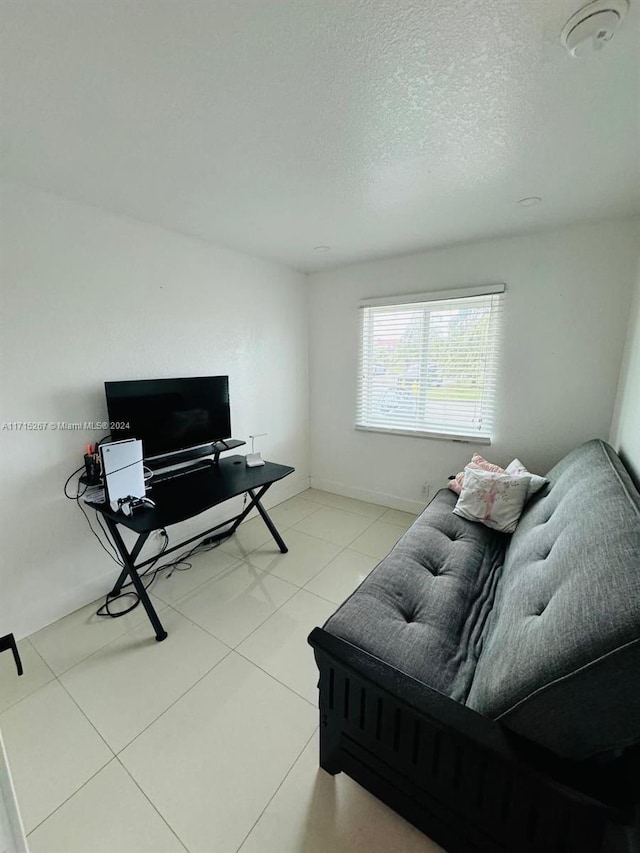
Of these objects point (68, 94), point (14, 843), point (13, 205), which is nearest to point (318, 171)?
point (68, 94)

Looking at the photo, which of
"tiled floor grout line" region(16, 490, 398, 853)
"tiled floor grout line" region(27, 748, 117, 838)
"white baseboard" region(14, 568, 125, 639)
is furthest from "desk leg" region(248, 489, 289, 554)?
"tiled floor grout line" region(27, 748, 117, 838)

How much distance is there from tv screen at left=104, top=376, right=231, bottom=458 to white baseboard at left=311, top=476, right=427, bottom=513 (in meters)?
1.52

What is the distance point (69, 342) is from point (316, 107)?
1680 mm

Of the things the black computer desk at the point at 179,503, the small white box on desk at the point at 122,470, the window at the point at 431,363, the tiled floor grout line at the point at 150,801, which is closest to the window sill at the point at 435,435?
the window at the point at 431,363

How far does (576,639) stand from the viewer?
795mm

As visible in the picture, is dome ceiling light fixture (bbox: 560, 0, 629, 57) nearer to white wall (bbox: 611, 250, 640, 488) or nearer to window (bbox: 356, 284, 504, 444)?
white wall (bbox: 611, 250, 640, 488)

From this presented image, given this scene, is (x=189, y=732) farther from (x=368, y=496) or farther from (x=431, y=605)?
(x=368, y=496)

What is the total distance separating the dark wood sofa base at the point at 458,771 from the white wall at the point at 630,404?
1.16 meters

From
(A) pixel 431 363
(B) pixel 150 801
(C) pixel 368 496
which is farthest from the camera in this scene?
(C) pixel 368 496

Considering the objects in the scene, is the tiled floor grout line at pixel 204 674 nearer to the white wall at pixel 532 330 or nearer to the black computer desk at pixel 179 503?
the black computer desk at pixel 179 503

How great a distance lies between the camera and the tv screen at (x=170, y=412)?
6.68ft

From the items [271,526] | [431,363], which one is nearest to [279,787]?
[271,526]

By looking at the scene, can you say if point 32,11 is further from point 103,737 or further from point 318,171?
point 103,737

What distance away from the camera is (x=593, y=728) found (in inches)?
29.1
